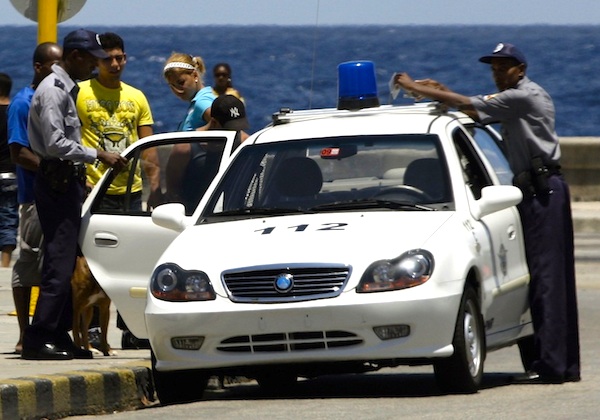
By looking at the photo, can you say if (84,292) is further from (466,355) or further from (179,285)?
(466,355)

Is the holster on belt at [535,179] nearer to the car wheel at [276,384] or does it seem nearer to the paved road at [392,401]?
the paved road at [392,401]

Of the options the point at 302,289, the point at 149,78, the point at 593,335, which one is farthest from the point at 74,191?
the point at 149,78

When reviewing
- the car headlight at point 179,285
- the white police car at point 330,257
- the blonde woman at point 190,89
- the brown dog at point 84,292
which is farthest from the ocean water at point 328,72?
the car headlight at point 179,285

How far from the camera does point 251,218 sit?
33.1ft

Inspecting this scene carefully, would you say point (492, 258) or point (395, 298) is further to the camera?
point (492, 258)

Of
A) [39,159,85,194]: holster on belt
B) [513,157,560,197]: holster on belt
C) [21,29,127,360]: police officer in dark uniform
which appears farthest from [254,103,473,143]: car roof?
[39,159,85,194]: holster on belt

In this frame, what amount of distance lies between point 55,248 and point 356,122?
6.06 feet

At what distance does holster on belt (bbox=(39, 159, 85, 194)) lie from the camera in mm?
10758

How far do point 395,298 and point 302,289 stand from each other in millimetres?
458

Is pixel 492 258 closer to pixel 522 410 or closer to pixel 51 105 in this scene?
pixel 522 410

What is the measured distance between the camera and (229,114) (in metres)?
11.5

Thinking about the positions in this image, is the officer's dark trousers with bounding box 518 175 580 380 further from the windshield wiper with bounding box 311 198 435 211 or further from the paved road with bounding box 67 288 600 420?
the windshield wiper with bounding box 311 198 435 211

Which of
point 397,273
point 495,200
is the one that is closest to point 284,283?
point 397,273

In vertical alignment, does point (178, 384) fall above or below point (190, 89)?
below
